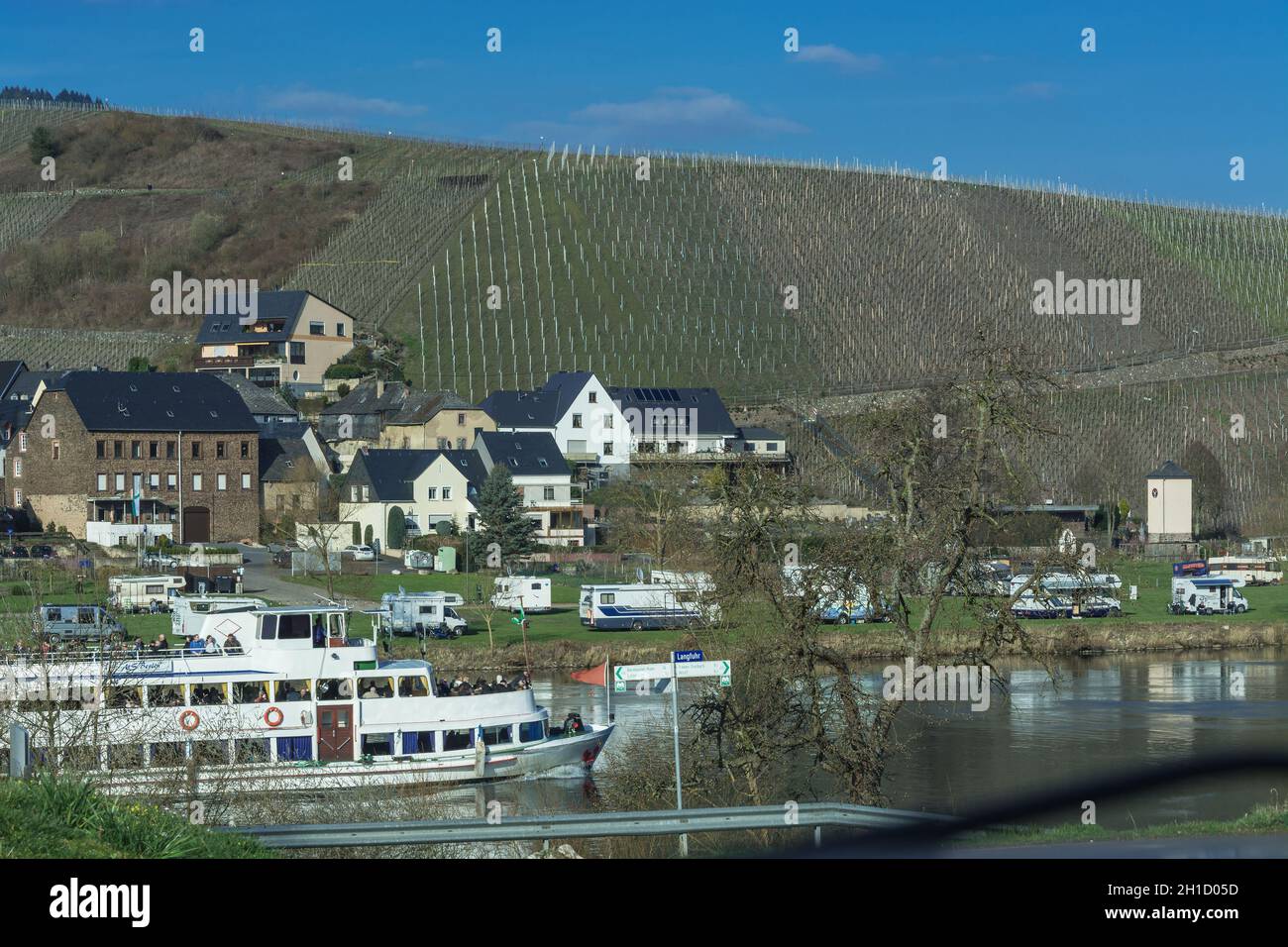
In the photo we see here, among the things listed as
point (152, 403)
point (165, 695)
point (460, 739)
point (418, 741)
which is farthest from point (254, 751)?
point (152, 403)

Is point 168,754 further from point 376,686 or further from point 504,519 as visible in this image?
point 504,519

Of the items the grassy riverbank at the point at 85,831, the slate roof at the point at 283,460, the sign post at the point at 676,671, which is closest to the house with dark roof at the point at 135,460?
the slate roof at the point at 283,460

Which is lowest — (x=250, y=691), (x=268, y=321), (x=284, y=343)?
(x=250, y=691)

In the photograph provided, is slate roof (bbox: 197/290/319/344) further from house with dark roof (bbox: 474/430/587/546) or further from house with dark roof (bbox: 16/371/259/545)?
house with dark roof (bbox: 474/430/587/546)

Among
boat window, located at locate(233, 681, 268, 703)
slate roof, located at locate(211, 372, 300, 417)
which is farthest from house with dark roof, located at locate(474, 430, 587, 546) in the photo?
boat window, located at locate(233, 681, 268, 703)

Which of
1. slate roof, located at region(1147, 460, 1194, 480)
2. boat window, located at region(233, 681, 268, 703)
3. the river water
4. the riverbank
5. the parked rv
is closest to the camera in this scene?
the river water
